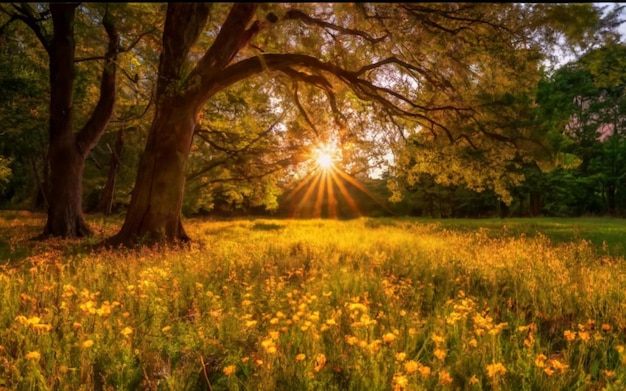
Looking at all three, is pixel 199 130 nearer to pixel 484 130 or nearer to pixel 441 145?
pixel 441 145

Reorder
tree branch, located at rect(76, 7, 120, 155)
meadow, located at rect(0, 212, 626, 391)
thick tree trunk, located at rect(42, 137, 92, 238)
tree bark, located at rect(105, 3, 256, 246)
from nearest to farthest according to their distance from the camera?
meadow, located at rect(0, 212, 626, 391) → tree bark, located at rect(105, 3, 256, 246) → thick tree trunk, located at rect(42, 137, 92, 238) → tree branch, located at rect(76, 7, 120, 155)

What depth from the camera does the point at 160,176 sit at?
10242 millimetres

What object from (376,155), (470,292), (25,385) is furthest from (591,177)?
(25,385)

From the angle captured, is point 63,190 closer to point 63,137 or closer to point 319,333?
point 63,137

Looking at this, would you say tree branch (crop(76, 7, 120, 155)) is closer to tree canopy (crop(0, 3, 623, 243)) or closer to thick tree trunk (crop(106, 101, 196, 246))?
tree canopy (crop(0, 3, 623, 243))

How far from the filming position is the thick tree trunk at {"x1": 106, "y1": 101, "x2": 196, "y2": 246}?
33.5 ft

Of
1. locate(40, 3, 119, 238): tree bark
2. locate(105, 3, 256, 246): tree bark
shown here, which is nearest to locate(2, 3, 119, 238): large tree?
locate(40, 3, 119, 238): tree bark

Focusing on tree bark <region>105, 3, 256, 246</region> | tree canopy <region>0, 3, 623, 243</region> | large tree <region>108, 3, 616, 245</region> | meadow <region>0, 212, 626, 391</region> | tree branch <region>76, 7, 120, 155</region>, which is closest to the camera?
meadow <region>0, 212, 626, 391</region>

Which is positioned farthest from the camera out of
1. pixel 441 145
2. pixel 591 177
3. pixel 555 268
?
pixel 591 177

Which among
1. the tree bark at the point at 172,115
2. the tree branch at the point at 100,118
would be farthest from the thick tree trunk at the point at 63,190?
the tree bark at the point at 172,115

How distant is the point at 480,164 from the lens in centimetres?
1062

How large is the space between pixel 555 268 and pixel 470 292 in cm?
143

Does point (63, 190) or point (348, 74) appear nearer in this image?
point (348, 74)

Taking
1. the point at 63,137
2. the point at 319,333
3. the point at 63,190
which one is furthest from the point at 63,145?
the point at 319,333
